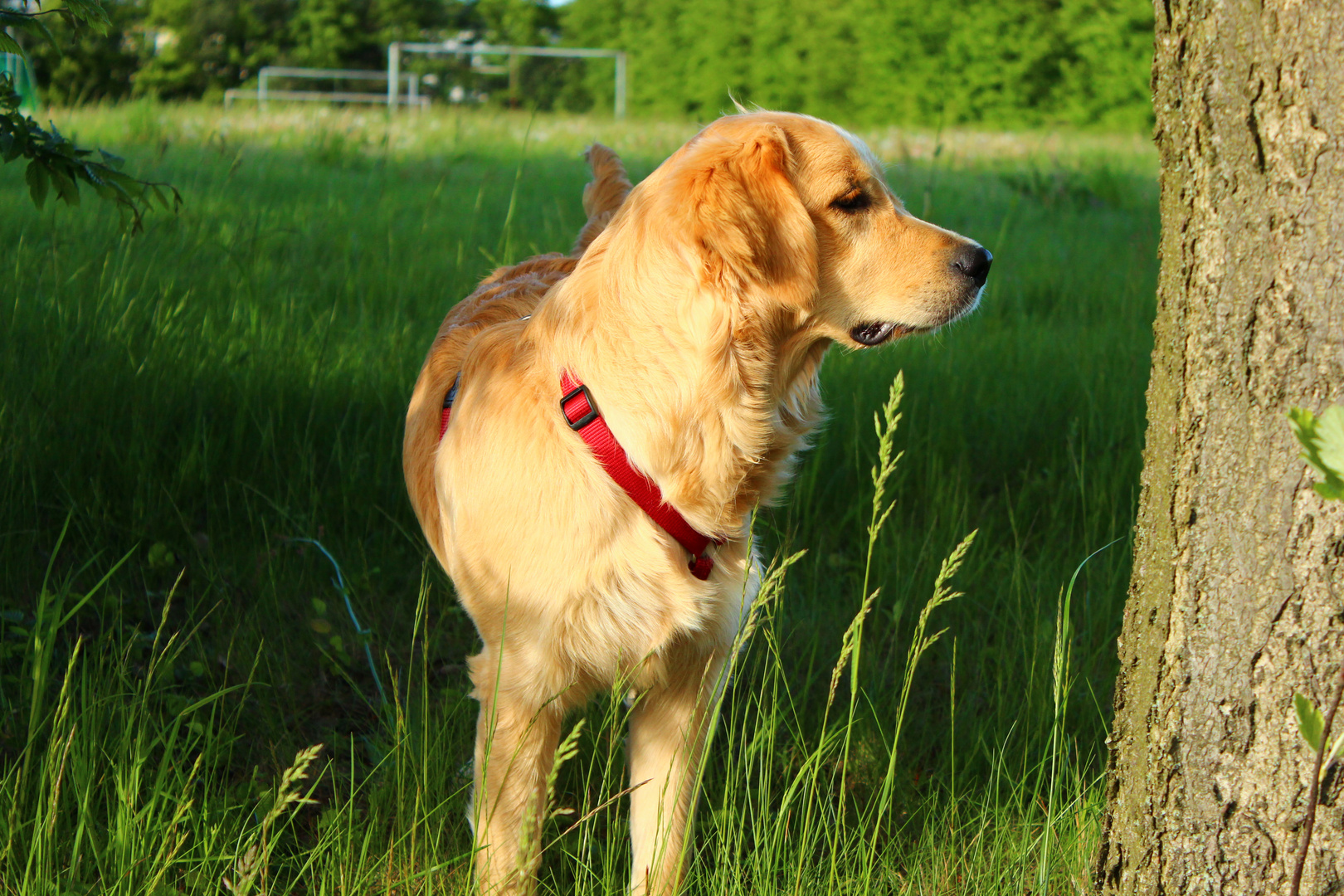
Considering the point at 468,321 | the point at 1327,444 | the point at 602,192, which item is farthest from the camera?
the point at 602,192

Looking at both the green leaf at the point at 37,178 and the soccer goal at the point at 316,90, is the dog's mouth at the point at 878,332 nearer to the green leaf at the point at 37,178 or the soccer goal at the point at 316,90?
the green leaf at the point at 37,178

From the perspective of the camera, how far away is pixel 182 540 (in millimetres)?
3033

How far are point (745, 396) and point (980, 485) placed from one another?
6.18ft

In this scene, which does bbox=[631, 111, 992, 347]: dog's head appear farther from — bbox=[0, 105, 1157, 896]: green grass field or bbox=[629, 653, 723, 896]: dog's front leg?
bbox=[629, 653, 723, 896]: dog's front leg

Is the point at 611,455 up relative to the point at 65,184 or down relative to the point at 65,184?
down

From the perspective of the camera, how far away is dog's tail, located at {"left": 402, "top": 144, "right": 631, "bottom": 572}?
8.28 feet

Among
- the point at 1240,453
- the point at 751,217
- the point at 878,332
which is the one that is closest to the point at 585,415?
the point at 751,217

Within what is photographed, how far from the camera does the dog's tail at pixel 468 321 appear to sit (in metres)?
2.52

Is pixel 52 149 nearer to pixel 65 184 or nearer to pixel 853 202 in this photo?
pixel 65 184

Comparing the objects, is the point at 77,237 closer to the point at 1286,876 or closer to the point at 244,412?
the point at 244,412

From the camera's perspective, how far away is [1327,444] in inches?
34.9

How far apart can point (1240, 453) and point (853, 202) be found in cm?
99

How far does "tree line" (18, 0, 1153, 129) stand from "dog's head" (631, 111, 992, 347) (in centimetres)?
125

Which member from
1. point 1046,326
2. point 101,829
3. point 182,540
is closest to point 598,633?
point 101,829
